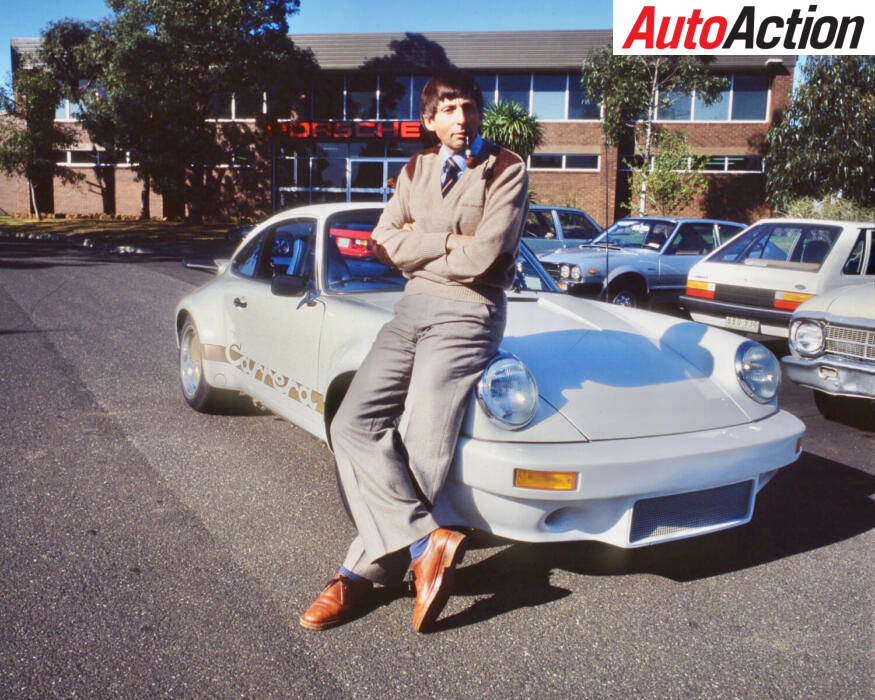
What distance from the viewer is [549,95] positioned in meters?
30.3

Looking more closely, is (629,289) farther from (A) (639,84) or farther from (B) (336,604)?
(A) (639,84)

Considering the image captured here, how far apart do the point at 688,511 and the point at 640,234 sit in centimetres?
943

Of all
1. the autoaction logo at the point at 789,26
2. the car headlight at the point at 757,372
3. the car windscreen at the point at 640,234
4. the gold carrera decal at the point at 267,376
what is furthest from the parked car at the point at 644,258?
the car headlight at the point at 757,372

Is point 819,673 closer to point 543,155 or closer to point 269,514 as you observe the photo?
point 269,514

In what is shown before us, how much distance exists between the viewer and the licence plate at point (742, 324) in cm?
795

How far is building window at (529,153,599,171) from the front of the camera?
99.0 feet

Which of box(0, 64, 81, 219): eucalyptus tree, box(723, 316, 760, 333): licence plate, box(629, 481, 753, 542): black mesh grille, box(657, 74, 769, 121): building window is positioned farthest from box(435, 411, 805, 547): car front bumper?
box(0, 64, 81, 219): eucalyptus tree

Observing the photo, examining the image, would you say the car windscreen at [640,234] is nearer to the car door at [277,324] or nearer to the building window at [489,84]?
the car door at [277,324]

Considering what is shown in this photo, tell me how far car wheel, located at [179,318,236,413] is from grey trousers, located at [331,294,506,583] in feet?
8.06

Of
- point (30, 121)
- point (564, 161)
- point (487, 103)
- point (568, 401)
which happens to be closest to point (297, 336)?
point (568, 401)

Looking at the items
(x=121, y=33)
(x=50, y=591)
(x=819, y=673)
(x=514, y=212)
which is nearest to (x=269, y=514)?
(x=50, y=591)

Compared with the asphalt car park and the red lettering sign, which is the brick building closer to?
the red lettering sign

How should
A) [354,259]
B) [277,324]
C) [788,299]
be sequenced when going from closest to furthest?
[354,259]
[277,324]
[788,299]

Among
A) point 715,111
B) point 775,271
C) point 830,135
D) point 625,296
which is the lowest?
point 625,296
